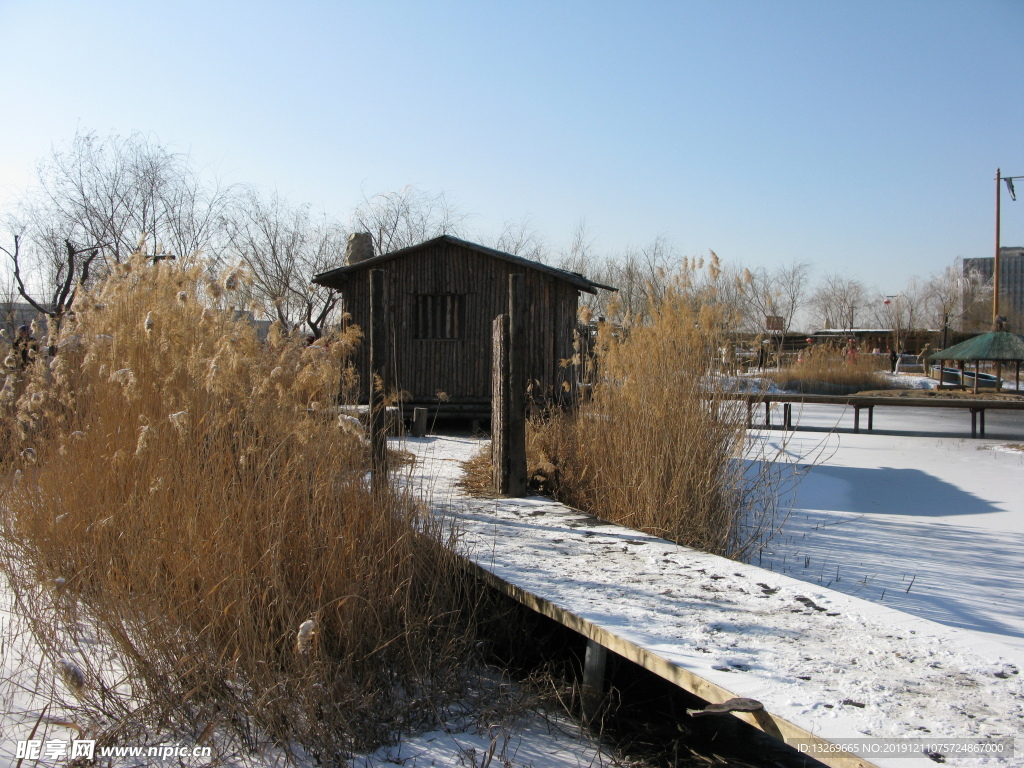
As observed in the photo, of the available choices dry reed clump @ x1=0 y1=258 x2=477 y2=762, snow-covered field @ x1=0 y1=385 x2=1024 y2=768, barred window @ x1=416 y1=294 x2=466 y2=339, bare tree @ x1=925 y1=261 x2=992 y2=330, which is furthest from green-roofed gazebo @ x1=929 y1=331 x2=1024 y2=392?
bare tree @ x1=925 y1=261 x2=992 y2=330

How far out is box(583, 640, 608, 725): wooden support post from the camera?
303 cm

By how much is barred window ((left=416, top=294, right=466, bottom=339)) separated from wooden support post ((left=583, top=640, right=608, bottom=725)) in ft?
31.2

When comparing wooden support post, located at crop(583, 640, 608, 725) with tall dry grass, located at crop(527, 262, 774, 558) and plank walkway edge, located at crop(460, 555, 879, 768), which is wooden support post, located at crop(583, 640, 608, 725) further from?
tall dry grass, located at crop(527, 262, 774, 558)

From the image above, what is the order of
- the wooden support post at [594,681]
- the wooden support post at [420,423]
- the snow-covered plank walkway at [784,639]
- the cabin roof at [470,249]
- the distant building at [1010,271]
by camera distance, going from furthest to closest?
1. the distant building at [1010,271]
2. the cabin roof at [470,249]
3. the wooden support post at [420,423]
4. the wooden support post at [594,681]
5. the snow-covered plank walkway at [784,639]

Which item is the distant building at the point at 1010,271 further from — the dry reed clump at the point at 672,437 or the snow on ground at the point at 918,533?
the dry reed clump at the point at 672,437

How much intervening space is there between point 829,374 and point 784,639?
67.4 ft

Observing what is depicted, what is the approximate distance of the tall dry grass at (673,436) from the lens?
4480 millimetres

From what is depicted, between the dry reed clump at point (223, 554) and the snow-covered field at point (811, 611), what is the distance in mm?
332

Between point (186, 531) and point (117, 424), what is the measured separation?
39.4 inches

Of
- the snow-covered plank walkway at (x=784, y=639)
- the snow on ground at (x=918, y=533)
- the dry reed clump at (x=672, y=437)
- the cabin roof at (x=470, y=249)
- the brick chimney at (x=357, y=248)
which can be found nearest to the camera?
the snow-covered plank walkway at (x=784, y=639)

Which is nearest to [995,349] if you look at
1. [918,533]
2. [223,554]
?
[918,533]

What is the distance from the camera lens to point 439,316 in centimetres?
1237

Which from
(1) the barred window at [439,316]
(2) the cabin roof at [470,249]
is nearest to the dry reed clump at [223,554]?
(2) the cabin roof at [470,249]

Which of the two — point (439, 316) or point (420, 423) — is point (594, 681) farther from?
point (439, 316)
